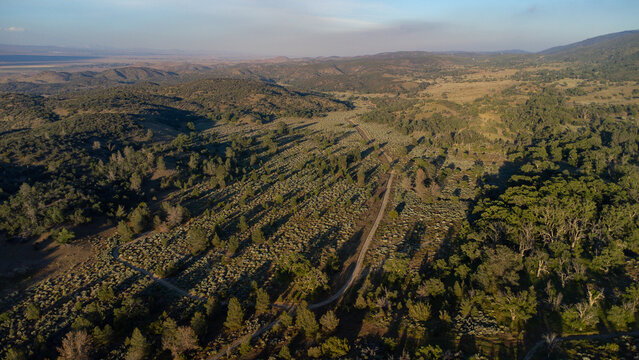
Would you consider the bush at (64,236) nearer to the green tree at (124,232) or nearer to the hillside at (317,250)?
the hillside at (317,250)

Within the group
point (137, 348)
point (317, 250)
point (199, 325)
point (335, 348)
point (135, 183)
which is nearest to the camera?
point (335, 348)

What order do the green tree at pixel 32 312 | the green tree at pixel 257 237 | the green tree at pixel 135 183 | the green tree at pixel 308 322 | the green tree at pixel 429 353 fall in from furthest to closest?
the green tree at pixel 135 183 → the green tree at pixel 257 237 → the green tree at pixel 32 312 → the green tree at pixel 308 322 → the green tree at pixel 429 353

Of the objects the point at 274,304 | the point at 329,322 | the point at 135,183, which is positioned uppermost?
→ the point at 135,183

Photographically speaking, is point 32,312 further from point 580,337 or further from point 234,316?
point 580,337

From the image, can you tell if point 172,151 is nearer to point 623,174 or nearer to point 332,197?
point 332,197

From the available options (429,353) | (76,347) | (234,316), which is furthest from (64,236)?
(429,353)

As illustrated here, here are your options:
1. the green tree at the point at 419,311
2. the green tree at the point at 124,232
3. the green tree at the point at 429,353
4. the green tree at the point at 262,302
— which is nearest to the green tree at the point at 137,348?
the green tree at the point at 262,302

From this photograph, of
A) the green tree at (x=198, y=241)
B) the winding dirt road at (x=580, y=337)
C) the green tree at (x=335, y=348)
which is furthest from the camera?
the green tree at (x=198, y=241)

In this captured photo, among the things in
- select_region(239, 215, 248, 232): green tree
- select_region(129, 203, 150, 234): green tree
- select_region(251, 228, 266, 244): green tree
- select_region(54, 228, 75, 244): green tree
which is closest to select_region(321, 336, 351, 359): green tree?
select_region(251, 228, 266, 244): green tree

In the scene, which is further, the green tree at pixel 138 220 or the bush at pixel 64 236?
the green tree at pixel 138 220

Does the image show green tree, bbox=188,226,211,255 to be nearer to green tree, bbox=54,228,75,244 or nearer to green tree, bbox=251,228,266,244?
green tree, bbox=251,228,266,244

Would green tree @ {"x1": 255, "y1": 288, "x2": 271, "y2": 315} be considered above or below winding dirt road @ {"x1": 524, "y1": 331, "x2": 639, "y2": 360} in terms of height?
below

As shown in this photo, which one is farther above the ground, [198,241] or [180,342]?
[198,241]

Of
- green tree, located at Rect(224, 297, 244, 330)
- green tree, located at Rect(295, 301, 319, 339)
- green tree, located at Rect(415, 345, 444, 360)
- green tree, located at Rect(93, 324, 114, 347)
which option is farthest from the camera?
green tree, located at Rect(224, 297, 244, 330)
